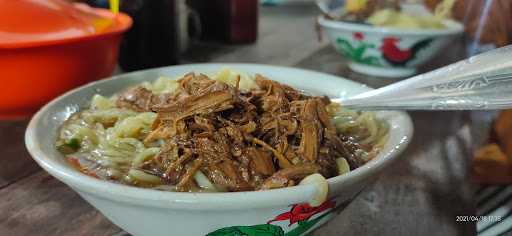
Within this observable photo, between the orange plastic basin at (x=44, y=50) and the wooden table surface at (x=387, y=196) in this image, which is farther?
the orange plastic basin at (x=44, y=50)

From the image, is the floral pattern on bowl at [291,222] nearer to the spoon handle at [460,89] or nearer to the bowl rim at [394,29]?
the spoon handle at [460,89]

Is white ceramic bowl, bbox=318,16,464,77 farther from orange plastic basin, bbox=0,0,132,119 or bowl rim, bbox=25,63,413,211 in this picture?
bowl rim, bbox=25,63,413,211

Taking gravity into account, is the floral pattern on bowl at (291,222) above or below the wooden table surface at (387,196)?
above

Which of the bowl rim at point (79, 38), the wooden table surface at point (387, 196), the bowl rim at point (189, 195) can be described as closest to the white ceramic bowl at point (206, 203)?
the bowl rim at point (189, 195)

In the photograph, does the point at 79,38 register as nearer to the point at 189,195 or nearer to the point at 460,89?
the point at 189,195

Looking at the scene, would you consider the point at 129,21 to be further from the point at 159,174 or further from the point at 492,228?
the point at 492,228

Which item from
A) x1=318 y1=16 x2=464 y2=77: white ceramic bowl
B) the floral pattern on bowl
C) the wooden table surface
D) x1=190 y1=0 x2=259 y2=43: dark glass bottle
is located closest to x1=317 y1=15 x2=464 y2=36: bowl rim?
x1=318 y1=16 x2=464 y2=77: white ceramic bowl

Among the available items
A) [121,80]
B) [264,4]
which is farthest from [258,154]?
[264,4]

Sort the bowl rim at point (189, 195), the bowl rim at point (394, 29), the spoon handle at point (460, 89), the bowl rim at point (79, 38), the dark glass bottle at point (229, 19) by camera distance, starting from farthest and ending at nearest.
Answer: the dark glass bottle at point (229, 19)
the bowl rim at point (394, 29)
the bowl rim at point (79, 38)
the spoon handle at point (460, 89)
the bowl rim at point (189, 195)
